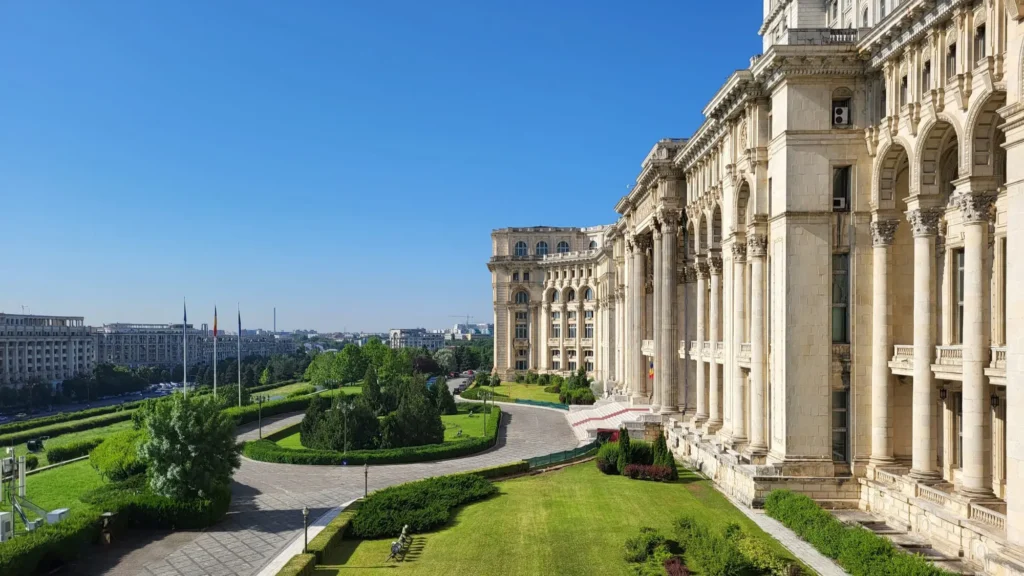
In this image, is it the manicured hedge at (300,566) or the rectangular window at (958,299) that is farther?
the rectangular window at (958,299)

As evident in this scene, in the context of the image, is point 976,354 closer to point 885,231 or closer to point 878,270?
point 878,270

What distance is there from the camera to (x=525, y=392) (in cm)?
11369

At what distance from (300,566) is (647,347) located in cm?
4404

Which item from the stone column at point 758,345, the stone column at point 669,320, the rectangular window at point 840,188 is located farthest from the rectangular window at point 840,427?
the stone column at point 669,320

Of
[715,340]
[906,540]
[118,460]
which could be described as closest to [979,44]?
[906,540]

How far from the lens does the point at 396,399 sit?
251 ft

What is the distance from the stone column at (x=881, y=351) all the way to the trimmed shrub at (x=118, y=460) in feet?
124

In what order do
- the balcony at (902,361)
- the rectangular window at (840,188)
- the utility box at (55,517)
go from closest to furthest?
the balcony at (902,361) < the rectangular window at (840,188) < the utility box at (55,517)

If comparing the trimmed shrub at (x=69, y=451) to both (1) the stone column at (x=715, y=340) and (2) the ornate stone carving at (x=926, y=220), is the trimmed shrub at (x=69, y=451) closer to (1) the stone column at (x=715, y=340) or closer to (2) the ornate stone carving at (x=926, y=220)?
(1) the stone column at (x=715, y=340)

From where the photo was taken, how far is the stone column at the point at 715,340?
4675 centimetres

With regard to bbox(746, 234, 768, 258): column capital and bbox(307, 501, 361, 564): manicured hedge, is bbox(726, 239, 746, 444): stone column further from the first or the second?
bbox(307, 501, 361, 564): manicured hedge

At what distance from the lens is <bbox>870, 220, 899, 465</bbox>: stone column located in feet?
102

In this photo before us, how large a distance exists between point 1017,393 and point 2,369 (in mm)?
196535

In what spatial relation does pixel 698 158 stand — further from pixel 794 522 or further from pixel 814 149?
pixel 794 522
